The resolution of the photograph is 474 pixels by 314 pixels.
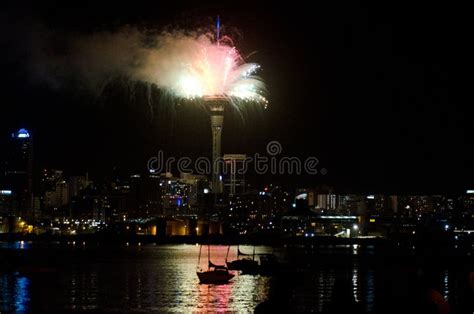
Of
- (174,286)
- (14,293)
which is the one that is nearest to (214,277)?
(174,286)

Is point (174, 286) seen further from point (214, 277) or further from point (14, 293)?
point (14, 293)

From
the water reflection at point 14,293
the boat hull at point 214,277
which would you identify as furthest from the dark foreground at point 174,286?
the boat hull at point 214,277

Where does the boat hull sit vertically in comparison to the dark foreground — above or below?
above

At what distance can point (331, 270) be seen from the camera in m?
70.8

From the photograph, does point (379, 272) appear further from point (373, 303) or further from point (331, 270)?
point (373, 303)

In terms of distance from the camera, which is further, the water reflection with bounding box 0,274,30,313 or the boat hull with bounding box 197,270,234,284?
the boat hull with bounding box 197,270,234,284

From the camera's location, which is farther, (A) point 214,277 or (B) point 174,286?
(A) point 214,277

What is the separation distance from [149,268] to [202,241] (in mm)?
Result: 74429

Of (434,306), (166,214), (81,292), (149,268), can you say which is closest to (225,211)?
(166,214)

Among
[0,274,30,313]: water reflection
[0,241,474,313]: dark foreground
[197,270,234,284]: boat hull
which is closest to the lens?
[0,274,30,313]: water reflection

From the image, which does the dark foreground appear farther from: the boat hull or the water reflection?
the boat hull

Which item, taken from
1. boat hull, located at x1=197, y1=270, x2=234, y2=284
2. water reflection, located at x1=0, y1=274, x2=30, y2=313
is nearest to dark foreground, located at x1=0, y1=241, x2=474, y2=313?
water reflection, located at x1=0, y1=274, x2=30, y2=313

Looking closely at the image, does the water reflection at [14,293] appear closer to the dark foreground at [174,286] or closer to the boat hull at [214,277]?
the dark foreground at [174,286]

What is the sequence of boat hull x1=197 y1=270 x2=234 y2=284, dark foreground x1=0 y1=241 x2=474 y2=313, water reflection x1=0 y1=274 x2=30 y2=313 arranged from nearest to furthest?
water reflection x1=0 y1=274 x2=30 y2=313 → dark foreground x1=0 y1=241 x2=474 y2=313 → boat hull x1=197 y1=270 x2=234 y2=284
